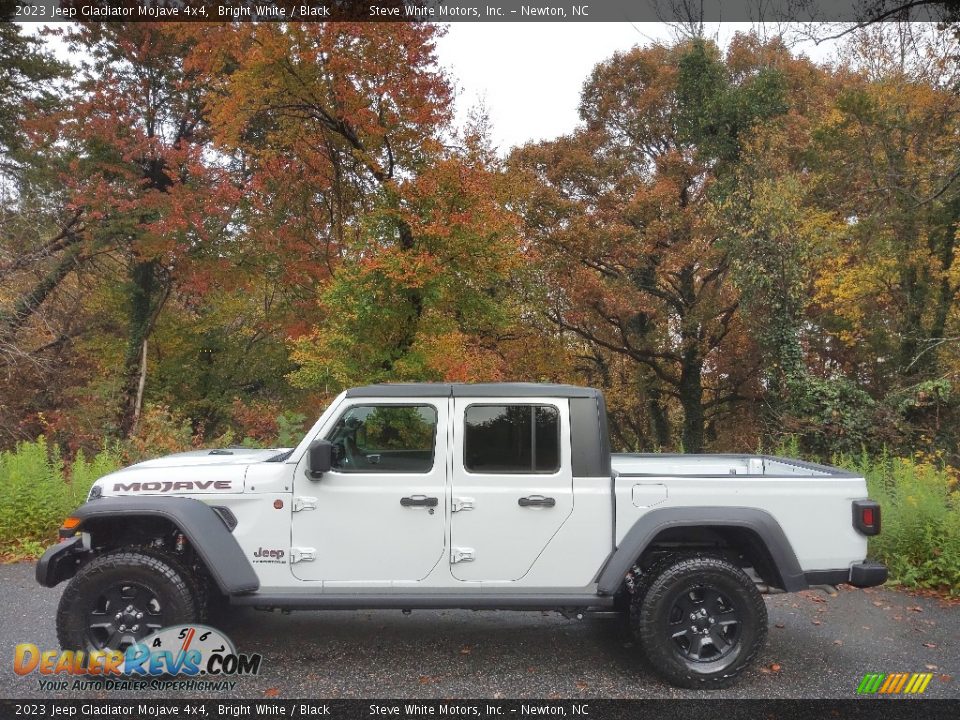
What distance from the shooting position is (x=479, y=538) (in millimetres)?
4070

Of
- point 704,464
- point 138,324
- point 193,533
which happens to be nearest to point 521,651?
point 704,464

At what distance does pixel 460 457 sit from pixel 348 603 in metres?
1.12

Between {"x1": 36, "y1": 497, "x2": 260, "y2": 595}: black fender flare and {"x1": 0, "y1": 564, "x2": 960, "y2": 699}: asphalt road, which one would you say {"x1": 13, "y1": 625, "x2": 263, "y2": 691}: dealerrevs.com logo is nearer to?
{"x1": 0, "y1": 564, "x2": 960, "y2": 699}: asphalt road

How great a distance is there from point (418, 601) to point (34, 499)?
5668 mm

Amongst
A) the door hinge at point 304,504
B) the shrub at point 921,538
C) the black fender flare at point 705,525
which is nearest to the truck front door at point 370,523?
the door hinge at point 304,504

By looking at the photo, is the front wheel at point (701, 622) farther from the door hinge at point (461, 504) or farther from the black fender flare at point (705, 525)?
the door hinge at point (461, 504)

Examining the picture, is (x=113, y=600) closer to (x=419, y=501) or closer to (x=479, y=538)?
(x=419, y=501)

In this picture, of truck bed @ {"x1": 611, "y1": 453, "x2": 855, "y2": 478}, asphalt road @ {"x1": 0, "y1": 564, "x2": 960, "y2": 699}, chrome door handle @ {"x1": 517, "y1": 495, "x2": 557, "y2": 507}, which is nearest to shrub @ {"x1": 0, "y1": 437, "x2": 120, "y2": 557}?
asphalt road @ {"x1": 0, "y1": 564, "x2": 960, "y2": 699}

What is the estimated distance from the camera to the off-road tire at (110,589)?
3934 millimetres

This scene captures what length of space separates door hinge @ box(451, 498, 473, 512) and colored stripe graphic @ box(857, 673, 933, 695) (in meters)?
2.58

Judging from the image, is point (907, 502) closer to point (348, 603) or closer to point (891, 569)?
point (891, 569)

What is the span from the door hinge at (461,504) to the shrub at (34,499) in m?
5.25

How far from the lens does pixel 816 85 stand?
2116 centimetres

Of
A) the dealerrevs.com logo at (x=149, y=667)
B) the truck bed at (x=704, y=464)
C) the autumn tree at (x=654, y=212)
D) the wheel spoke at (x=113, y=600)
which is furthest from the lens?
the autumn tree at (x=654, y=212)
